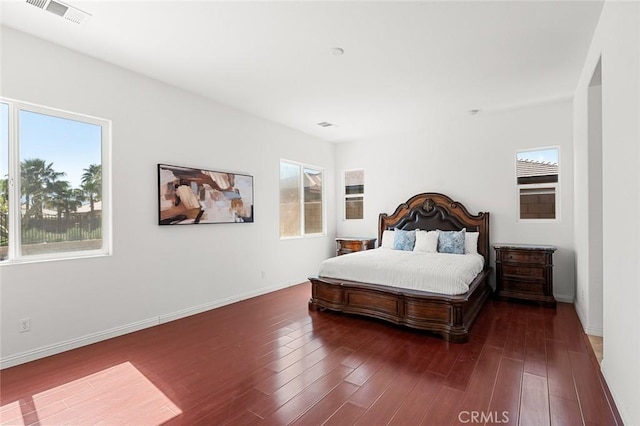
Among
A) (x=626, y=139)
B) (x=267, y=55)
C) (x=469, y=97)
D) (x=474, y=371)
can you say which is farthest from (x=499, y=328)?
(x=267, y=55)

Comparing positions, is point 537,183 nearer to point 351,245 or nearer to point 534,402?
point 351,245

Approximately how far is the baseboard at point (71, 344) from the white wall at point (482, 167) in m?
4.31

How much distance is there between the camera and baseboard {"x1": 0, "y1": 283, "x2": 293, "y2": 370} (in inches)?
110

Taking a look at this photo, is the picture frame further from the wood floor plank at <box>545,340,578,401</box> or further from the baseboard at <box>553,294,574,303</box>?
the baseboard at <box>553,294,574,303</box>

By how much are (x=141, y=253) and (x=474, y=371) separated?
353cm

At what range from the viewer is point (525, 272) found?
4.57 metres

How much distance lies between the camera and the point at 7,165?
110 inches

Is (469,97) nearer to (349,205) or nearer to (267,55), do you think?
(267,55)

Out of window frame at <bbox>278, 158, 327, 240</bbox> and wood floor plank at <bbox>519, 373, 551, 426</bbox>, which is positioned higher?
window frame at <bbox>278, 158, 327, 240</bbox>

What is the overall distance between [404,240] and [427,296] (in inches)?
80.7

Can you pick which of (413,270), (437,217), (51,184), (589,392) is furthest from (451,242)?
(51,184)

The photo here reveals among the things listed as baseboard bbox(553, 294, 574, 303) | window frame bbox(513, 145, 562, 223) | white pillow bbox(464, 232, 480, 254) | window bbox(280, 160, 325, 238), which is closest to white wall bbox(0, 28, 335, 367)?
window bbox(280, 160, 325, 238)

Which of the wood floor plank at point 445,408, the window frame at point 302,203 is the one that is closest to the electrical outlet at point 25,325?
the wood floor plank at point 445,408

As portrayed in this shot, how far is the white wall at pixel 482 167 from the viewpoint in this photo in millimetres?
4719
